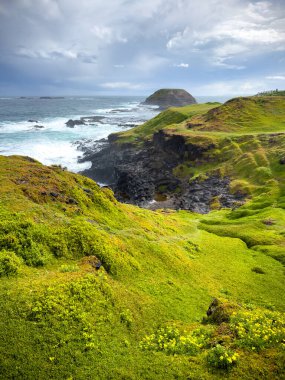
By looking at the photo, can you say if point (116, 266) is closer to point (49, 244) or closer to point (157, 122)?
point (49, 244)

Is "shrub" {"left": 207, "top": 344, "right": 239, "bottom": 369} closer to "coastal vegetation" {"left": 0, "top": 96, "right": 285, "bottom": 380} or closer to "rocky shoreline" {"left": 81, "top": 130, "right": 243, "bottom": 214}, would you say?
"coastal vegetation" {"left": 0, "top": 96, "right": 285, "bottom": 380}

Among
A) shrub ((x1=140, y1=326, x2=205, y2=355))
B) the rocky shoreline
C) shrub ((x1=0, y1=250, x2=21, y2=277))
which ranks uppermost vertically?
shrub ((x1=0, y1=250, x2=21, y2=277))

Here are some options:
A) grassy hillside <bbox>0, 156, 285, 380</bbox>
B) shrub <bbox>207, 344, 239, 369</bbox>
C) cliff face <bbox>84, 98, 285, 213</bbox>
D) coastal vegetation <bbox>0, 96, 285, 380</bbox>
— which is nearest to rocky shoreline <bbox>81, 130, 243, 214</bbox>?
cliff face <bbox>84, 98, 285, 213</bbox>

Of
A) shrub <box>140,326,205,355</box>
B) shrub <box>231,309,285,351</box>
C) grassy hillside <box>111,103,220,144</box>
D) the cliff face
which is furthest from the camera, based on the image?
grassy hillside <box>111,103,220,144</box>

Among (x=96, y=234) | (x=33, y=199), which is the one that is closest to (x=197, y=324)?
(x=96, y=234)

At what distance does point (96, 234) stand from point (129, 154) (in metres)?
117

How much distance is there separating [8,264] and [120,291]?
7.72 m

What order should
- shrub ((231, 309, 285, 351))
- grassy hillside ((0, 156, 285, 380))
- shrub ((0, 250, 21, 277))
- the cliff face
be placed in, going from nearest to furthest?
grassy hillside ((0, 156, 285, 380))
shrub ((231, 309, 285, 351))
shrub ((0, 250, 21, 277))
the cliff face

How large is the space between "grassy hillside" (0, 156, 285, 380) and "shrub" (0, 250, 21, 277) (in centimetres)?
6

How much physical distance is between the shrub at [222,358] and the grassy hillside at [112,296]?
5 cm

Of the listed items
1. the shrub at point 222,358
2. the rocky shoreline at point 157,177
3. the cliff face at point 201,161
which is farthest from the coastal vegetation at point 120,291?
the cliff face at point 201,161

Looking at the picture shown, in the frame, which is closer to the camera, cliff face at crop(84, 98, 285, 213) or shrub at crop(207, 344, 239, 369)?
shrub at crop(207, 344, 239, 369)

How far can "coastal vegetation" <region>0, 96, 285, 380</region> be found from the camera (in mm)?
15352

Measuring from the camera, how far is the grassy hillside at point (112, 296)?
15.3m
